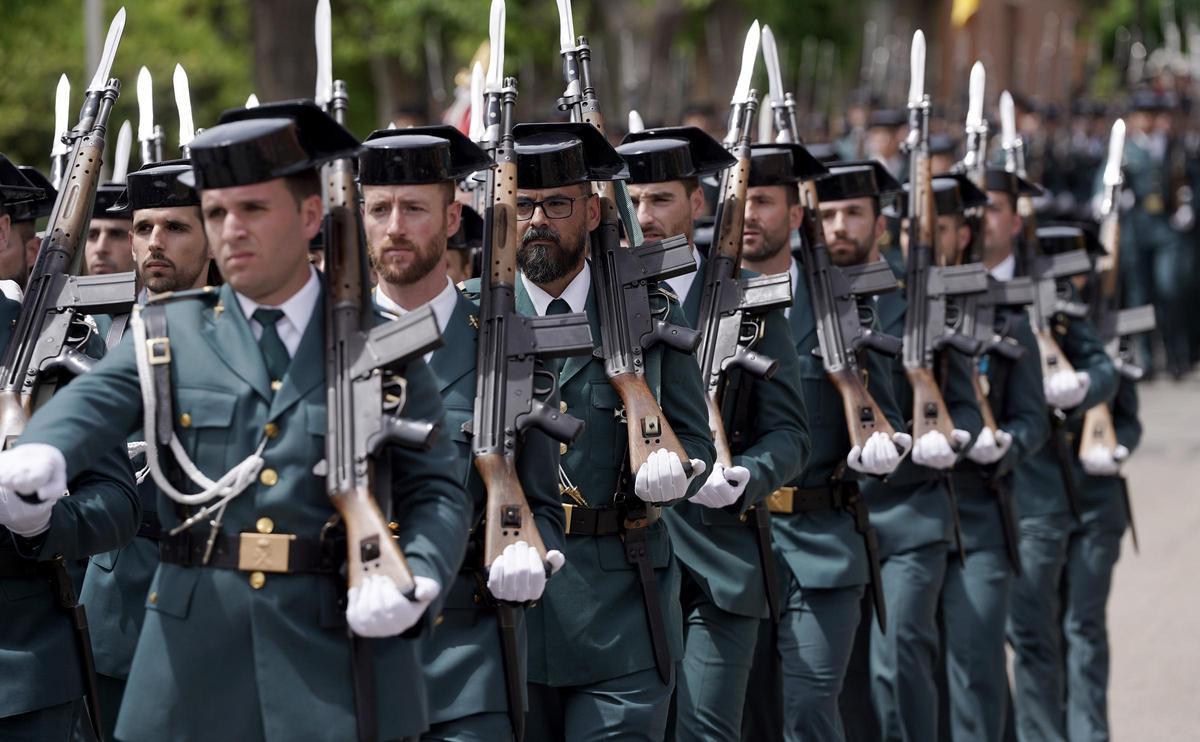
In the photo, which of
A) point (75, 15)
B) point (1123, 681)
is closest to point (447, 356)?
point (1123, 681)

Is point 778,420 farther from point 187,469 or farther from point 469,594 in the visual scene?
point 187,469

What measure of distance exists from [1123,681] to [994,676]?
2.37m

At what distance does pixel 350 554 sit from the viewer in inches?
160

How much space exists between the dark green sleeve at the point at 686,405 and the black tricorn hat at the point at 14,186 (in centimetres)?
186

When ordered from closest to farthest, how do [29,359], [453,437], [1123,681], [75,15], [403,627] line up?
1. [403,627]
2. [453,437]
3. [29,359]
4. [1123,681]
5. [75,15]

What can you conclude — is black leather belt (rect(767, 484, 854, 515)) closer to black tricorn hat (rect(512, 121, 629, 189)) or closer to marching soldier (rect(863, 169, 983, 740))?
marching soldier (rect(863, 169, 983, 740))

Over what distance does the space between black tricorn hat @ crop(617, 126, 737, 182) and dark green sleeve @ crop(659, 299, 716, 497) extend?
78 cm

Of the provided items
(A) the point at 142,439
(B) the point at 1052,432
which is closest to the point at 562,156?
(A) the point at 142,439

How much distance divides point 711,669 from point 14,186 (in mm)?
2469

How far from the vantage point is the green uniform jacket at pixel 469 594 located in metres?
5.01

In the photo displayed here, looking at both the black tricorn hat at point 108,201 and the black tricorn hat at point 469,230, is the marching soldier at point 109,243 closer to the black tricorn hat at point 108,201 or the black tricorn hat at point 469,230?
the black tricorn hat at point 108,201

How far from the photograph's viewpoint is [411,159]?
205 inches

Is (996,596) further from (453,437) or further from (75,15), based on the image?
(75,15)

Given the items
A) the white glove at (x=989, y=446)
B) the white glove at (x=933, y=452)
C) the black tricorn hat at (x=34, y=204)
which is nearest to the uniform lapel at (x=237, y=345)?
the black tricorn hat at (x=34, y=204)
